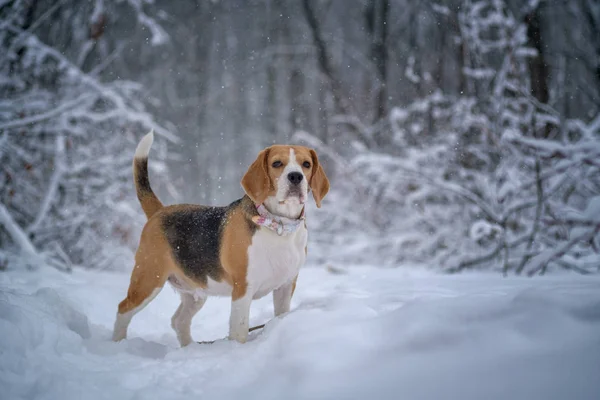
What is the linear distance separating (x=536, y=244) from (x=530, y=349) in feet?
15.9

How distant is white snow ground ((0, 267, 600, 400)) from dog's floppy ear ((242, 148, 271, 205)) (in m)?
0.82

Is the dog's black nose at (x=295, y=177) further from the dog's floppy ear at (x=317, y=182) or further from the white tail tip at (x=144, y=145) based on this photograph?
the white tail tip at (x=144, y=145)

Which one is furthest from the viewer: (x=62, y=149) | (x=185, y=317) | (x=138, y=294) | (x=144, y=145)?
(x=62, y=149)

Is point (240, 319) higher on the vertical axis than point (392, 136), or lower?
lower

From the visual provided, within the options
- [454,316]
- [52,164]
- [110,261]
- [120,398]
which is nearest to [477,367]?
[454,316]

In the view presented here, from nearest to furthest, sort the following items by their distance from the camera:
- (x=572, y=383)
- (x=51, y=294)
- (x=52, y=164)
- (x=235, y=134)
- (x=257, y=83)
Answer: (x=572, y=383) < (x=51, y=294) < (x=52, y=164) < (x=257, y=83) < (x=235, y=134)

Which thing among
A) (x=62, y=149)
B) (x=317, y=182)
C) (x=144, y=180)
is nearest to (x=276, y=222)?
(x=317, y=182)

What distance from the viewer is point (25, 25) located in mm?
6410

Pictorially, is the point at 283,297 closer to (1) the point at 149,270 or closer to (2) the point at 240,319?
(2) the point at 240,319

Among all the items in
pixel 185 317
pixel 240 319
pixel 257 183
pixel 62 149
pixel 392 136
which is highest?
pixel 392 136

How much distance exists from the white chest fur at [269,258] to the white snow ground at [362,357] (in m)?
0.32

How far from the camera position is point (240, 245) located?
2.66 m

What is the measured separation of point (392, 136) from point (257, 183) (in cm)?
715

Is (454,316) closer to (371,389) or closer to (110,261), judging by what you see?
(371,389)
